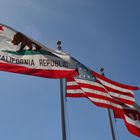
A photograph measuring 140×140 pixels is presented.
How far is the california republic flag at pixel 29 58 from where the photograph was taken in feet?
51.4

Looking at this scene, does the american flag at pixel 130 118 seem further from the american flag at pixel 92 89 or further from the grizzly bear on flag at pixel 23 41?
the grizzly bear on flag at pixel 23 41

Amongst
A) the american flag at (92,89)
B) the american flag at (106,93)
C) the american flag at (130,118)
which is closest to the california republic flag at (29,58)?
the american flag at (92,89)

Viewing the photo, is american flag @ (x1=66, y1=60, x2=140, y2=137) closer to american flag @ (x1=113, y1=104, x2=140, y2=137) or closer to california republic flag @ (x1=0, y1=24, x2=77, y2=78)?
american flag @ (x1=113, y1=104, x2=140, y2=137)

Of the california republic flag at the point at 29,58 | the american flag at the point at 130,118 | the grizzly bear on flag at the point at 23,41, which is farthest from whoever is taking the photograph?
the american flag at the point at 130,118

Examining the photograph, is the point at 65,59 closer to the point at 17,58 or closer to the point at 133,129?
the point at 17,58

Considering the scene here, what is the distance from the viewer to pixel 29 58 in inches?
639

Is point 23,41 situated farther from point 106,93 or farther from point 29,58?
point 106,93

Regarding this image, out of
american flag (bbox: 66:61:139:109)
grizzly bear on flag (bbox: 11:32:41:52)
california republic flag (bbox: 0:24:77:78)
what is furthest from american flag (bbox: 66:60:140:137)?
Answer: grizzly bear on flag (bbox: 11:32:41:52)

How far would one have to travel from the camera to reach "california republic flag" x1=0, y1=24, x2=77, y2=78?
1566 centimetres

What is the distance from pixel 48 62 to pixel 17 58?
4.65 ft

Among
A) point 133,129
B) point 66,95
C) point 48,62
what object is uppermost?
point 48,62

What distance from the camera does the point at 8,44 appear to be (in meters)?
16.5

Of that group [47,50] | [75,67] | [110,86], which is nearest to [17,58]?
[47,50]

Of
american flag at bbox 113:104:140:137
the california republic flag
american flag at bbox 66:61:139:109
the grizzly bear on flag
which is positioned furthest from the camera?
american flag at bbox 113:104:140:137
